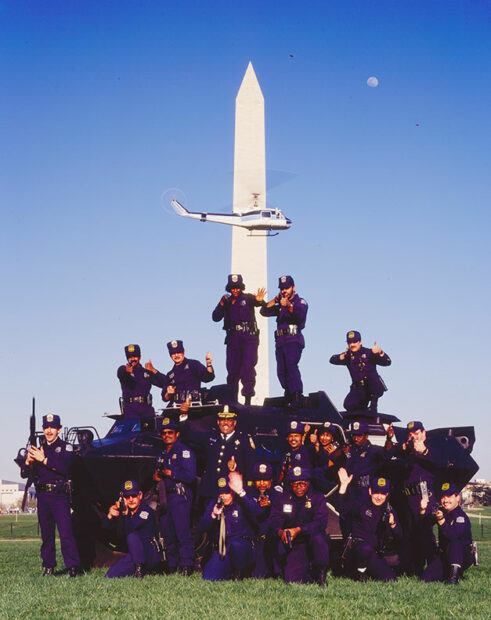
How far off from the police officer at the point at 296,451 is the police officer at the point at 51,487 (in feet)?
8.50

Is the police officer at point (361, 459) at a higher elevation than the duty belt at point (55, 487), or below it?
higher

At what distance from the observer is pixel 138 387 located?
540 inches

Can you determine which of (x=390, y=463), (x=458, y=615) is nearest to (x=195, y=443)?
(x=390, y=463)

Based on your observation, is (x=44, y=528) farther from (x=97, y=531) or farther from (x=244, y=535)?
(x=244, y=535)

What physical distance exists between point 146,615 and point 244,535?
2634mm

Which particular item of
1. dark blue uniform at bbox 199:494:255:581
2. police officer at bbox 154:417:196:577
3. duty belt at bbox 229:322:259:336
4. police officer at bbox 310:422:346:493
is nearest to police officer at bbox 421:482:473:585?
police officer at bbox 310:422:346:493

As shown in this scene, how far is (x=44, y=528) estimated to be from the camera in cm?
1097

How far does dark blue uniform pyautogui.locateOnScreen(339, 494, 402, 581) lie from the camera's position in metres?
9.96

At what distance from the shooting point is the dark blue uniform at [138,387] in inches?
536

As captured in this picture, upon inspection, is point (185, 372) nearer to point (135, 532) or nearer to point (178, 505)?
point (178, 505)

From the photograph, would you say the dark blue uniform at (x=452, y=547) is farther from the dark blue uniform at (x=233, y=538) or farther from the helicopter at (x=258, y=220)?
the helicopter at (x=258, y=220)

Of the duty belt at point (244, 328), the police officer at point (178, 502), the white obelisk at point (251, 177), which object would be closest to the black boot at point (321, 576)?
the police officer at point (178, 502)

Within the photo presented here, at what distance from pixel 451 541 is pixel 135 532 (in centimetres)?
351

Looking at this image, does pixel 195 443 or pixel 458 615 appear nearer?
pixel 458 615
